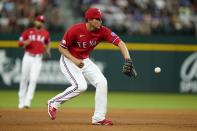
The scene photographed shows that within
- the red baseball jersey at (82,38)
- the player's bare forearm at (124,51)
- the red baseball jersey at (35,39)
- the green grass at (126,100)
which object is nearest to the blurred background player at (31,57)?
the red baseball jersey at (35,39)

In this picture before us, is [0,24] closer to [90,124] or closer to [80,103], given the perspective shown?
[80,103]

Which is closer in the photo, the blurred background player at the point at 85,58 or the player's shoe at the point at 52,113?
the blurred background player at the point at 85,58

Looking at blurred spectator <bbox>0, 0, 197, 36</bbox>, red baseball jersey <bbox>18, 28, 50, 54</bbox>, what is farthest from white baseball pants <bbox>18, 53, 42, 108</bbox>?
blurred spectator <bbox>0, 0, 197, 36</bbox>

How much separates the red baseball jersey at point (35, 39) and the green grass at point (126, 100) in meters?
1.61

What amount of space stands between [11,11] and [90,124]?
10.2 meters

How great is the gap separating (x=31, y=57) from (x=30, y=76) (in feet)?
1.67

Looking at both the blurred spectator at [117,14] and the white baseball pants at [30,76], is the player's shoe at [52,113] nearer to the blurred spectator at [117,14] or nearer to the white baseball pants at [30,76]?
the white baseball pants at [30,76]

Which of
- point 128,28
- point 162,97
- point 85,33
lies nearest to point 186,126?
point 85,33

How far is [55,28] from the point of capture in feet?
67.3

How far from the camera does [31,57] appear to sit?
15.2 m

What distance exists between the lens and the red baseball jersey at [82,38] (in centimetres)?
1072

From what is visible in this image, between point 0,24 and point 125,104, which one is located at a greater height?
point 0,24

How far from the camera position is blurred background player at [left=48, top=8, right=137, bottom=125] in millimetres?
10625

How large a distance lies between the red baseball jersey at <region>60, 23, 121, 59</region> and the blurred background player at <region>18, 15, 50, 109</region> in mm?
4290
